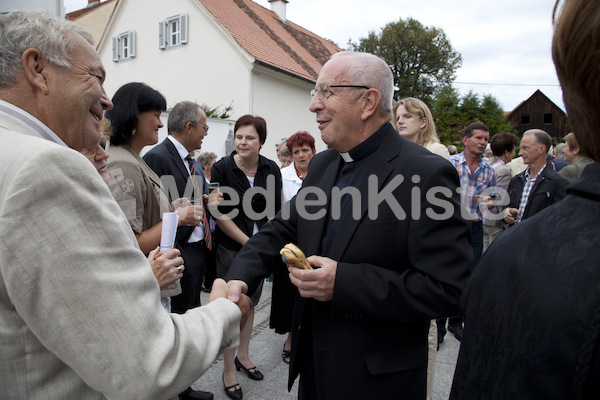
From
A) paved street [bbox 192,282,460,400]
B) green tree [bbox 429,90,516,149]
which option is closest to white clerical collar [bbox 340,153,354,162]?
paved street [bbox 192,282,460,400]

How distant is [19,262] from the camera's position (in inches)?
33.3

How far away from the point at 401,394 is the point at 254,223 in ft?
8.01

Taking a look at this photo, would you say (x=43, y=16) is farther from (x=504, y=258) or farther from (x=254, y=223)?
(x=254, y=223)

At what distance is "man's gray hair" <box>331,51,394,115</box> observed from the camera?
194 cm

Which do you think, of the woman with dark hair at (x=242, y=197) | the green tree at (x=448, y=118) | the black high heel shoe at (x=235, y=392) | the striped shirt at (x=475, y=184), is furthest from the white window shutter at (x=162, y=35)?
the green tree at (x=448, y=118)

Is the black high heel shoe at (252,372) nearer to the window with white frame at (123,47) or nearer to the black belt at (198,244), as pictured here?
the black belt at (198,244)

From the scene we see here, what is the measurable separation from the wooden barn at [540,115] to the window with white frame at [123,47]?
4736cm

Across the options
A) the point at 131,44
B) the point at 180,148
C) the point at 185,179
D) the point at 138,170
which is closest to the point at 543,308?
the point at 138,170

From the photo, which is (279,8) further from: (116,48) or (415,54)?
(415,54)

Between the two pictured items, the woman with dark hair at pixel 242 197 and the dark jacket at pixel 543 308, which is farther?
the woman with dark hair at pixel 242 197

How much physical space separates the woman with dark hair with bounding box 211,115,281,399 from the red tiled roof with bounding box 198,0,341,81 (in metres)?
12.6

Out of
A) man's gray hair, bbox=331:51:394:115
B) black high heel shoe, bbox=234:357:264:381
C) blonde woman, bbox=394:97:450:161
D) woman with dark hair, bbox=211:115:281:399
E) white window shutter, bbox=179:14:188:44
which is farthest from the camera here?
white window shutter, bbox=179:14:188:44

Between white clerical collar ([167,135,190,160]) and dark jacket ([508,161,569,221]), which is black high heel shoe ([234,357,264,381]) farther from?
dark jacket ([508,161,569,221])

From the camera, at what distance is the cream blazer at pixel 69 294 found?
2.78 ft
